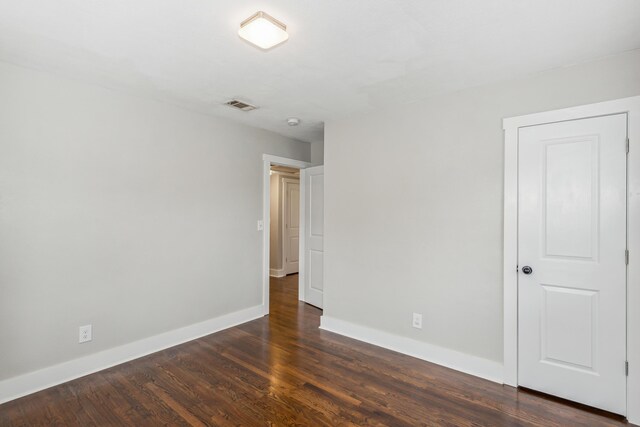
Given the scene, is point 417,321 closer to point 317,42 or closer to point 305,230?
point 305,230

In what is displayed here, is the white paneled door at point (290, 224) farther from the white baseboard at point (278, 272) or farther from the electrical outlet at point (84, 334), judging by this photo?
the electrical outlet at point (84, 334)

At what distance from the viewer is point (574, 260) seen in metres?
2.40

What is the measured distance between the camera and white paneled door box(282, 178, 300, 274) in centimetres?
679

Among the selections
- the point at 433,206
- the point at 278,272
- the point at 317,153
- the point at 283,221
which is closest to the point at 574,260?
the point at 433,206

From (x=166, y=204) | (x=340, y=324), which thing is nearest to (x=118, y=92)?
(x=166, y=204)

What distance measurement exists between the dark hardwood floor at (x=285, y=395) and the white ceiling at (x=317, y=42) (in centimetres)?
247

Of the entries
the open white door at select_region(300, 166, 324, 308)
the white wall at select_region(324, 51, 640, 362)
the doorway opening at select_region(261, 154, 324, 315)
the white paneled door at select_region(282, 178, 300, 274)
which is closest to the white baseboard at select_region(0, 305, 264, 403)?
the doorway opening at select_region(261, 154, 324, 315)

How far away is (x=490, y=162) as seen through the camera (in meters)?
2.75

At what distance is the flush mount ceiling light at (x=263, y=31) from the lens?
1811 mm

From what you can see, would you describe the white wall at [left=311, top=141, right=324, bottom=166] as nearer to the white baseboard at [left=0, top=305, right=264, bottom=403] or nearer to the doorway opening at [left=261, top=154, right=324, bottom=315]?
the doorway opening at [left=261, top=154, right=324, bottom=315]

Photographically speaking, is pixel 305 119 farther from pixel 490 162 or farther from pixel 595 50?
pixel 595 50

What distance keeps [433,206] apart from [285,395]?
2.05 meters

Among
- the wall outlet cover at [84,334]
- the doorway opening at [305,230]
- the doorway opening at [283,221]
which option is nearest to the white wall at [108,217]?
the wall outlet cover at [84,334]

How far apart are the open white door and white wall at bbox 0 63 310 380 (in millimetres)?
1080
